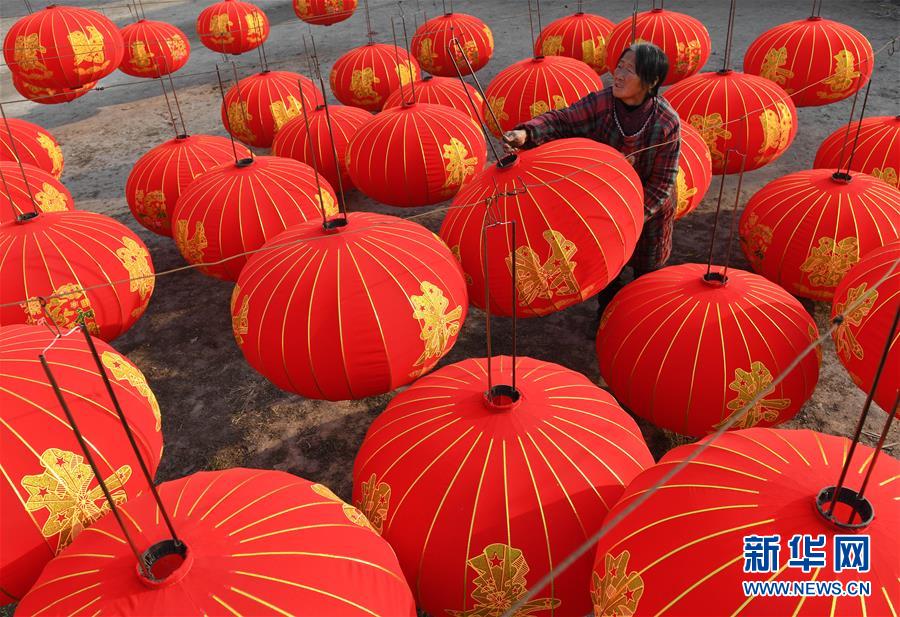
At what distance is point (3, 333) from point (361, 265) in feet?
8.13

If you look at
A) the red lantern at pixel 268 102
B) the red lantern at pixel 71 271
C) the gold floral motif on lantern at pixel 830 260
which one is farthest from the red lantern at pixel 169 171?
the gold floral motif on lantern at pixel 830 260

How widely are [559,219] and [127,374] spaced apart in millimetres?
3250

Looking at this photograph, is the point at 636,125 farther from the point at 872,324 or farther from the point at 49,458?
the point at 49,458

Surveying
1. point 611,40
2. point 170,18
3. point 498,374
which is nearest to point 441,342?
point 498,374

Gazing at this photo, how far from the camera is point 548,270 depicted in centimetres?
477

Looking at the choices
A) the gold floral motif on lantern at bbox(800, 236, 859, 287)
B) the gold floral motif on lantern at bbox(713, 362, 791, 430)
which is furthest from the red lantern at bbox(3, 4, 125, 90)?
the gold floral motif on lantern at bbox(800, 236, 859, 287)

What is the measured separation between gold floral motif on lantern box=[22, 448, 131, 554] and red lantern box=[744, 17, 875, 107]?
9.14 m

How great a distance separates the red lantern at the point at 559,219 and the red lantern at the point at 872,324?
1.72 m

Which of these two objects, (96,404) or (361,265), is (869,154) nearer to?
(361,265)

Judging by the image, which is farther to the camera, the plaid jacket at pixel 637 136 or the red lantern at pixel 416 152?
the red lantern at pixel 416 152

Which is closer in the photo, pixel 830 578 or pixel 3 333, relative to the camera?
pixel 830 578

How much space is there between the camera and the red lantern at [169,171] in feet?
26.1

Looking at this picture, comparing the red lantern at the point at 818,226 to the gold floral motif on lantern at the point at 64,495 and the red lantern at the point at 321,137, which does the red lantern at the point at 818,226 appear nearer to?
the red lantern at the point at 321,137

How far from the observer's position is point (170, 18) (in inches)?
993
